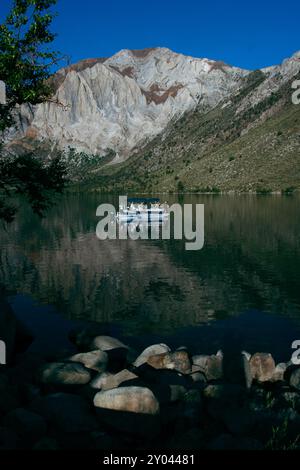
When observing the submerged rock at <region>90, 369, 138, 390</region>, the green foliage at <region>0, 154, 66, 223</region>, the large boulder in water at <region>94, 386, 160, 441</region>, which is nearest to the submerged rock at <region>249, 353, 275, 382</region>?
the submerged rock at <region>90, 369, 138, 390</region>

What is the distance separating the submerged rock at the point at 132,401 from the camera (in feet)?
46.7

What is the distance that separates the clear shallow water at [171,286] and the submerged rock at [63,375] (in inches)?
387

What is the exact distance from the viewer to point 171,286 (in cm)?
4309

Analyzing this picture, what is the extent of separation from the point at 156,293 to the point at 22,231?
65.0 meters

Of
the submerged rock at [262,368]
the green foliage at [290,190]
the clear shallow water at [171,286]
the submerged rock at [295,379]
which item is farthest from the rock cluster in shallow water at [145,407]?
the green foliage at [290,190]

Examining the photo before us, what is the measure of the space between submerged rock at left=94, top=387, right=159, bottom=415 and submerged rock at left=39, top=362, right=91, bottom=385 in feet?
9.89

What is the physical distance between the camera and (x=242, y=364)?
19.5 meters

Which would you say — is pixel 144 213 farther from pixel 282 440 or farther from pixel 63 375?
pixel 282 440

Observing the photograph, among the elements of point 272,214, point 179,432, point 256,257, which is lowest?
point 179,432

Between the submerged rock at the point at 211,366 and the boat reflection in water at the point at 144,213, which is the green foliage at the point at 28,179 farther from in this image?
the boat reflection in water at the point at 144,213

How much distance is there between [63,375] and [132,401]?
4.45 m
